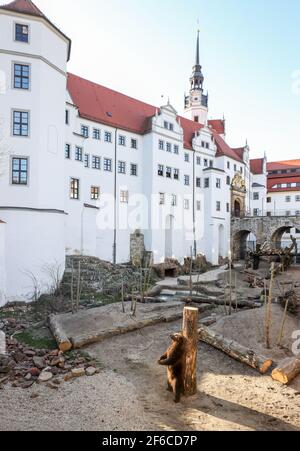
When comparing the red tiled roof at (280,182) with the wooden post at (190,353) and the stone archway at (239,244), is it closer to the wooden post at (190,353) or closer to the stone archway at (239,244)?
the stone archway at (239,244)

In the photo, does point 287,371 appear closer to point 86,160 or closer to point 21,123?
point 21,123

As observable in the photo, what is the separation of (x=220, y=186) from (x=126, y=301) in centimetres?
2738

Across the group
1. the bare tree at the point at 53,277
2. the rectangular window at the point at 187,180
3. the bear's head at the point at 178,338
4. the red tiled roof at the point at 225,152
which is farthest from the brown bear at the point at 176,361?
the red tiled roof at the point at 225,152

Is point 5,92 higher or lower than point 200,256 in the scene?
higher

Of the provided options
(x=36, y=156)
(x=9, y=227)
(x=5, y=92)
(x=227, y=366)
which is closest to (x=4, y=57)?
(x=5, y=92)

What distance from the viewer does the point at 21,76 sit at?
18.9 metres

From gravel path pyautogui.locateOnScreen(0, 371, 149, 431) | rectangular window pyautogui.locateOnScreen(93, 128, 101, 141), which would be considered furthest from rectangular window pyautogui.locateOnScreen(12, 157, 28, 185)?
gravel path pyautogui.locateOnScreen(0, 371, 149, 431)

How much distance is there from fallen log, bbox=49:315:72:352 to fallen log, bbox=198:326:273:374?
14.2 feet

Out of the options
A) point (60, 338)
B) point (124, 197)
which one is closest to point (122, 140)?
point (124, 197)

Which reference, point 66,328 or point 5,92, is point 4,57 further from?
point 66,328

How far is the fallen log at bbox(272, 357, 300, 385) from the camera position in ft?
27.7

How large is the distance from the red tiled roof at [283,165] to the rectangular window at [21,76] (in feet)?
189
